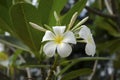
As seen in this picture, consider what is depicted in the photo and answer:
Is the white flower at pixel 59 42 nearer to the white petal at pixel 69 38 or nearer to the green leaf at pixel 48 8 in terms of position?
the white petal at pixel 69 38

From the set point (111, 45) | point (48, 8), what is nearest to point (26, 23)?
point (48, 8)

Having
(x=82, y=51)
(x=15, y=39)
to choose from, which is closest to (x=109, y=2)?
(x=82, y=51)

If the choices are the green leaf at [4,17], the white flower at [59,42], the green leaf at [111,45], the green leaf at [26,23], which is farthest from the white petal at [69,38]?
the green leaf at [111,45]

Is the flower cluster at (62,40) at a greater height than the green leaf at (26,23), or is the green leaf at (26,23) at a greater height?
the green leaf at (26,23)

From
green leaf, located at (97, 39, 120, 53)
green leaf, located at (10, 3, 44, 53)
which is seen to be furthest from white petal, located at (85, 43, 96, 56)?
green leaf, located at (97, 39, 120, 53)

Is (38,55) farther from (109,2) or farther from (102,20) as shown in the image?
(102,20)

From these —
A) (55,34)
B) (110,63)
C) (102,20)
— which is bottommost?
(110,63)

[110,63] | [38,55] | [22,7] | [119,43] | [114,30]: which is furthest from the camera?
[110,63]
